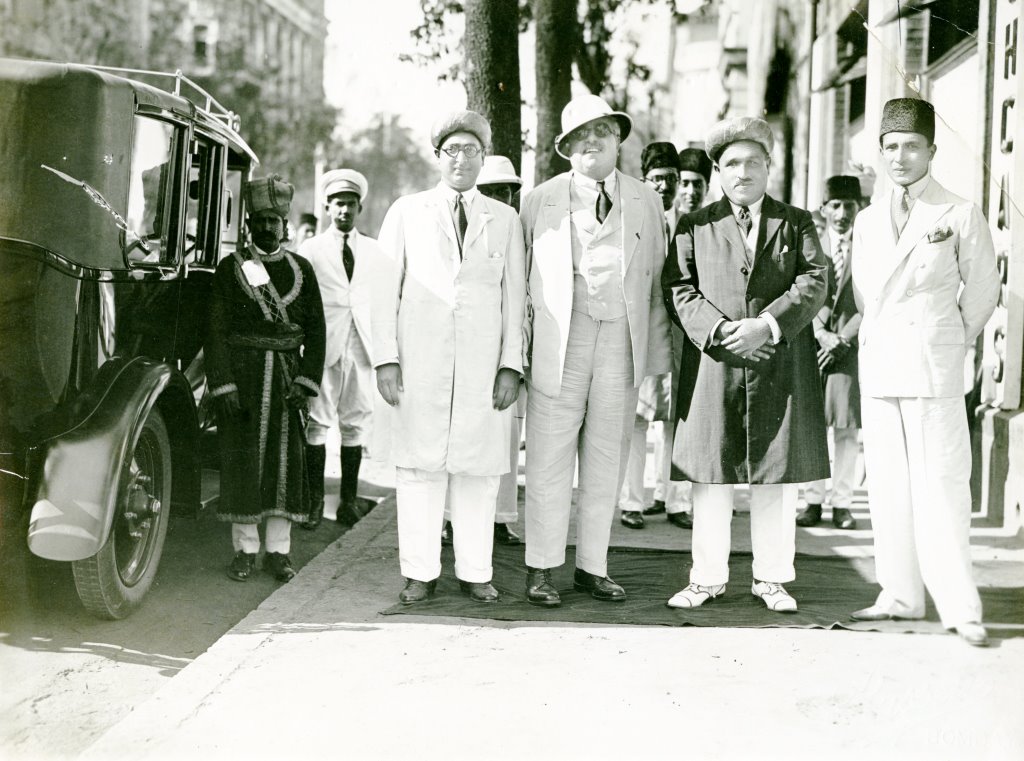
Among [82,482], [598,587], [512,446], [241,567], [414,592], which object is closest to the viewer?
[82,482]

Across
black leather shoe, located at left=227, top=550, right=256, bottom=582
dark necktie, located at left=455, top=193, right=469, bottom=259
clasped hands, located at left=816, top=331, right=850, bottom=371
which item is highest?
dark necktie, located at left=455, top=193, right=469, bottom=259

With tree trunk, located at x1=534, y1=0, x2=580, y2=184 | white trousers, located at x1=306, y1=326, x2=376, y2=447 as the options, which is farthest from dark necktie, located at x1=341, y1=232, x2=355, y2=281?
tree trunk, located at x1=534, y1=0, x2=580, y2=184

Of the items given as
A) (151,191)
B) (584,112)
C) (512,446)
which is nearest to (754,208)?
(584,112)

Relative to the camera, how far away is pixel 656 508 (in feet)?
23.1

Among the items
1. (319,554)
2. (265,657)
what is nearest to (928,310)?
(265,657)

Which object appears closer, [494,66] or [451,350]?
[451,350]

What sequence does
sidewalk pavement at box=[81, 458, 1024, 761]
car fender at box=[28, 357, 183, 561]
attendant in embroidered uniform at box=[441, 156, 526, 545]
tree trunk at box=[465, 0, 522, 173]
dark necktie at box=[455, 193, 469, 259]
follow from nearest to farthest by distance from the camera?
sidewalk pavement at box=[81, 458, 1024, 761]
car fender at box=[28, 357, 183, 561]
dark necktie at box=[455, 193, 469, 259]
attendant in embroidered uniform at box=[441, 156, 526, 545]
tree trunk at box=[465, 0, 522, 173]

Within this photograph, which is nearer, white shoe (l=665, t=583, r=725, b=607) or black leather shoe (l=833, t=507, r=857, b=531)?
white shoe (l=665, t=583, r=725, b=607)

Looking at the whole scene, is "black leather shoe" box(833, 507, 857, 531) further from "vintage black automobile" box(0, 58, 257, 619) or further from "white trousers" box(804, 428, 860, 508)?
"vintage black automobile" box(0, 58, 257, 619)

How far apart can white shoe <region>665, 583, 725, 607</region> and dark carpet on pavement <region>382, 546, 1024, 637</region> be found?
1.3 inches

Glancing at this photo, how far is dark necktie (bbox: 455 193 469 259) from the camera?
480cm

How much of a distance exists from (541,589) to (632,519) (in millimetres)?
1909

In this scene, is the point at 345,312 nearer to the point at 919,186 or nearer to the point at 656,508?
the point at 656,508

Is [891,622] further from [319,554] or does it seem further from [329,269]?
[329,269]
